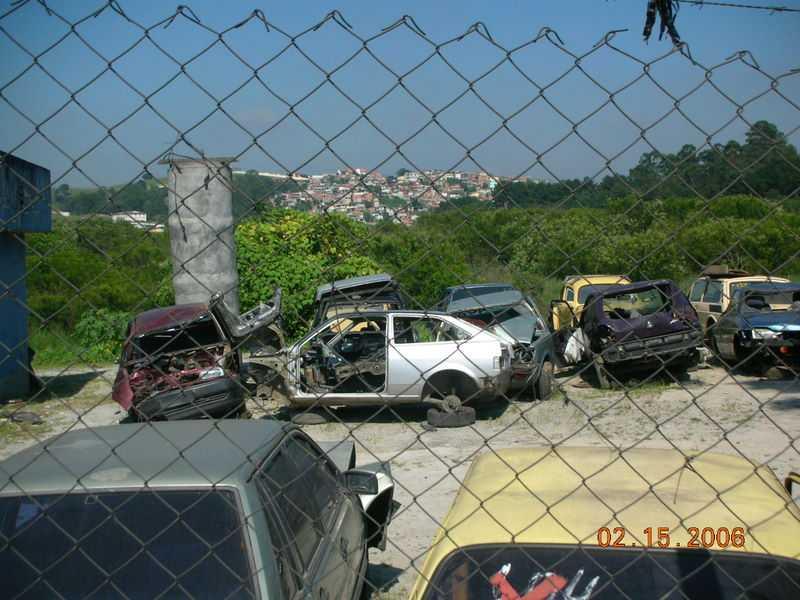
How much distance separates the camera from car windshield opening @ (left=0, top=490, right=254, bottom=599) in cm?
251

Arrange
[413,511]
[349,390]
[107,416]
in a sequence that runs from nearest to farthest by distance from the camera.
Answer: [413,511] < [349,390] < [107,416]

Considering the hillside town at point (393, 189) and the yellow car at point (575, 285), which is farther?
the yellow car at point (575, 285)

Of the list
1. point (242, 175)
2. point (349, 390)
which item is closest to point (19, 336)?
point (349, 390)

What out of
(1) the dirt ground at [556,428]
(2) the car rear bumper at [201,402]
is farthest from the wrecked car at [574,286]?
(2) the car rear bumper at [201,402]

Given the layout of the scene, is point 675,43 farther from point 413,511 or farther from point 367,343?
point 367,343

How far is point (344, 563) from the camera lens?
3.23 m

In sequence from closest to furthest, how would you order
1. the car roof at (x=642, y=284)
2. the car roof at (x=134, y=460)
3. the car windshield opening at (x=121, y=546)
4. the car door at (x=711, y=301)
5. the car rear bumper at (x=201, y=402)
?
the car roof at (x=642, y=284), the car windshield opening at (x=121, y=546), the car roof at (x=134, y=460), the car rear bumper at (x=201, y=402), the car door at (x=711, y=301)

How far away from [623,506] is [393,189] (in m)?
1.33

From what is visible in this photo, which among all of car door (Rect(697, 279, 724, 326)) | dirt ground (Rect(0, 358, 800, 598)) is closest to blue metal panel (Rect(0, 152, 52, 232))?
dirt ground (Rect(0, 358, 800, 598))

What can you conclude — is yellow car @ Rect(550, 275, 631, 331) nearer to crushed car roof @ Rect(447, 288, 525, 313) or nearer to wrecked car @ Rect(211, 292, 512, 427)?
crushed car roof @ Rect(447, 288, 525, 313)

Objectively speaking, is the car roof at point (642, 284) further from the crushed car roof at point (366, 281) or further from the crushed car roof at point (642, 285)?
the crushed car roof at point (366, 281)

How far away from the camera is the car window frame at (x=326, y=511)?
2838mm

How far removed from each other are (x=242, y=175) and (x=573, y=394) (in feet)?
32.1

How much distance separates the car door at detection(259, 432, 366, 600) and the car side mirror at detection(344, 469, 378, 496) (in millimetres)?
61
